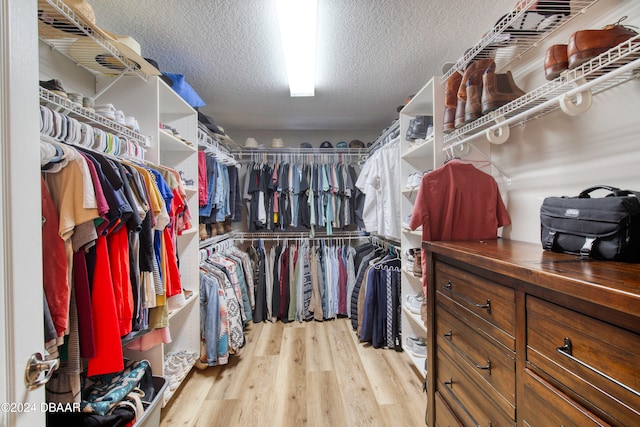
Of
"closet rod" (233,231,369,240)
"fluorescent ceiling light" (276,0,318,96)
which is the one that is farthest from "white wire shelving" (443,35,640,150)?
"closet rod" (233,231,369,240)

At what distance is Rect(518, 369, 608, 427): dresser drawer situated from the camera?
0.58 meters

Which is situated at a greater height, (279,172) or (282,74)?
(282,74)

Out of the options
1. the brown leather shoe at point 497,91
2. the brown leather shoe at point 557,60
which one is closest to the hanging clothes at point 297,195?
the brown leather shoe at point 497,91

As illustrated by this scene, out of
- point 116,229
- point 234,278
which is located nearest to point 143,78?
point 116,229

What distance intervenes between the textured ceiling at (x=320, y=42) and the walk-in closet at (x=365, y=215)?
0.05 feet

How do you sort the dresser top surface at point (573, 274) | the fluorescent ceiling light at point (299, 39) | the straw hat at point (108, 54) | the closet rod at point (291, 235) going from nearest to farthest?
the dresser top surface at point (573, 274), the straw hat at point (108, 54), the fluorescent ceiling light at point (299, 39), the closet rod at point (291, 235)

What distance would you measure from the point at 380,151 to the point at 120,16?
6.64 feet

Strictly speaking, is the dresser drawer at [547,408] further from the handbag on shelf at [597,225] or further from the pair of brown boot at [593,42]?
the pair of brown boot at [593,42]

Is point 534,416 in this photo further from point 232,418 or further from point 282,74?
point 282,74

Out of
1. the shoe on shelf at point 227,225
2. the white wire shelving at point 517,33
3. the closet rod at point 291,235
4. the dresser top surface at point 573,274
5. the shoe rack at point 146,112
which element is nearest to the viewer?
the dresser top surface at point 573,274

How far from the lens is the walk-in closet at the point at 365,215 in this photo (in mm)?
582

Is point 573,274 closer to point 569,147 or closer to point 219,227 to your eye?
point 569,147

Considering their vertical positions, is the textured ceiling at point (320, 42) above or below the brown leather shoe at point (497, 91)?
above

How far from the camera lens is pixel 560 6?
1.01 meters
